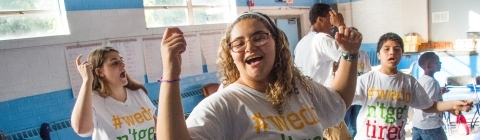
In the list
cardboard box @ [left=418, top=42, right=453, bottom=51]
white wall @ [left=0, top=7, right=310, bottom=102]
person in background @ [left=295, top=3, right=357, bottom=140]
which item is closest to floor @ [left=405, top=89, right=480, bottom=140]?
person in background @ [left=295, top=3, right=357, bottom=140]

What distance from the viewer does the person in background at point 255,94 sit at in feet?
3.38

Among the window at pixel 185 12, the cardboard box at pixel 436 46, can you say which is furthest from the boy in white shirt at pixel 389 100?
the cardboard box at pixel 436 46

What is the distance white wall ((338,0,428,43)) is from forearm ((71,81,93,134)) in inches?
317

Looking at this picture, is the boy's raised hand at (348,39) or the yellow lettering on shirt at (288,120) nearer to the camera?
the yellow lettering on shirt at (288,120)

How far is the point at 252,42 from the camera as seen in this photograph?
1.29 metres

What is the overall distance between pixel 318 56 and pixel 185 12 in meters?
3.55

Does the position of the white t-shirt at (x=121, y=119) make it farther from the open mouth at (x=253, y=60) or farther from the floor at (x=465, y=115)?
the floor at (x=465, y=115)

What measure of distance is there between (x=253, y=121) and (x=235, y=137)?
0.30 feet

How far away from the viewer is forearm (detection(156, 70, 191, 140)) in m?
1.00

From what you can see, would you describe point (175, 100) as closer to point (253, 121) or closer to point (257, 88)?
point (253, 121)

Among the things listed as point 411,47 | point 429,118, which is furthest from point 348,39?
point 411,47

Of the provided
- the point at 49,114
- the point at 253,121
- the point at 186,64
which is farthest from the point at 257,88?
the point at 186,64

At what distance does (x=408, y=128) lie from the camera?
16.6 feet

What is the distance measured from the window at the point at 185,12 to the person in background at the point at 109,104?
2.95 m
